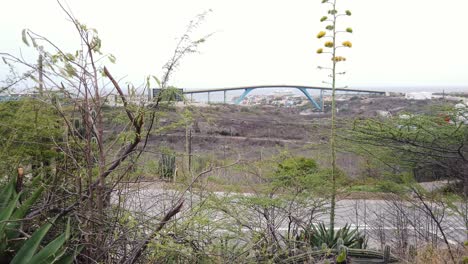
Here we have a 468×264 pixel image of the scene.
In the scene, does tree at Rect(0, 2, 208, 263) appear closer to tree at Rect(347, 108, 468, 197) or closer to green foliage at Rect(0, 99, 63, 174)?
green foliage at Rect(0, 99, 63, 174)

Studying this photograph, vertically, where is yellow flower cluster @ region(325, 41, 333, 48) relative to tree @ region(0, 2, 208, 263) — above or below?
above

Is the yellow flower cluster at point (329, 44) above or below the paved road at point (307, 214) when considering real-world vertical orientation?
above

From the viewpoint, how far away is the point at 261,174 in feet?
16.8

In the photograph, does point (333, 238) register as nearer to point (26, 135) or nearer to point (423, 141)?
point (423, 141)

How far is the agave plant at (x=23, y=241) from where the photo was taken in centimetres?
232

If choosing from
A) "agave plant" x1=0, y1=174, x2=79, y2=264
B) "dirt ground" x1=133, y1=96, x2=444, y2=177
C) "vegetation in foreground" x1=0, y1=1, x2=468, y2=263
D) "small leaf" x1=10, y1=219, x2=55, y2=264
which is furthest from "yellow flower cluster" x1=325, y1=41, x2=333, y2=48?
"small leaf" x1=10, y1=219, x2=55, y2=264

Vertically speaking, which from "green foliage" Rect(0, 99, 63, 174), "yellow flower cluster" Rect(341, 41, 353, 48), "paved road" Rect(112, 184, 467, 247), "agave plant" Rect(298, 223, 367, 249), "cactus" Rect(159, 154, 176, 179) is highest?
"yellow flower cluster" Rect(341, 41, 353, 48)

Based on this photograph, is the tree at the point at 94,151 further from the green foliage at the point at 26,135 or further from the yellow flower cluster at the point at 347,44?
the yellow flower cluster at the point at 347,44

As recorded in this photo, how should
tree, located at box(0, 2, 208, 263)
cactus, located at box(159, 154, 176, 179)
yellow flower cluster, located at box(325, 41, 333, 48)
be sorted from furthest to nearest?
yellow flower cluster, located at box(325, 41, 333, 48) → cactus, located at box(159, 154, 176, 179) → tree, located at box(0, 2, 208, 263)

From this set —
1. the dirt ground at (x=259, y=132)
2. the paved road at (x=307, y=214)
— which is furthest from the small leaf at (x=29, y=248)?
the dirt ground at (x=259, y=132)

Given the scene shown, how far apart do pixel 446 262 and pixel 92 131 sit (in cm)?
348

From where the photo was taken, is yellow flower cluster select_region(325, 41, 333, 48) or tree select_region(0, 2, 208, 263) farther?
yellow flower cluster select_region(325, 41, 333, 48)

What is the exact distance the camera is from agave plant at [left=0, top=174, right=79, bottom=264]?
2322mm

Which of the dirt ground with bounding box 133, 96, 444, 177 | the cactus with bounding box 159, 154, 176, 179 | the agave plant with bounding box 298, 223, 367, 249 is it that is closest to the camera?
the cactus with bounding box 159, 154, 176, 179
